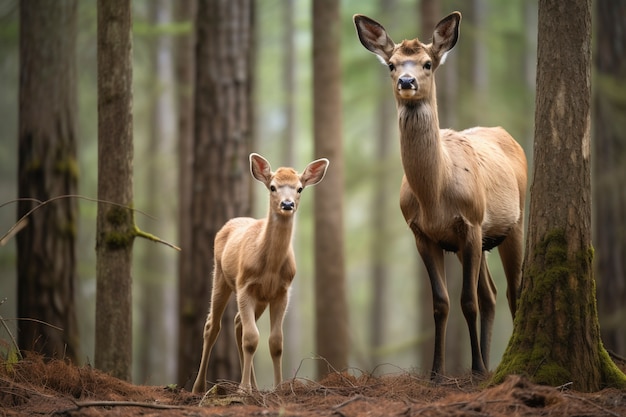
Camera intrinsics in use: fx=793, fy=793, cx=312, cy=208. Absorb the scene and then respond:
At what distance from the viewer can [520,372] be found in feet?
21.9

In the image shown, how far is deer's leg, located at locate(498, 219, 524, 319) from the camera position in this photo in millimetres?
9625

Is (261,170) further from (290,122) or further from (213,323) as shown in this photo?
(290,122)

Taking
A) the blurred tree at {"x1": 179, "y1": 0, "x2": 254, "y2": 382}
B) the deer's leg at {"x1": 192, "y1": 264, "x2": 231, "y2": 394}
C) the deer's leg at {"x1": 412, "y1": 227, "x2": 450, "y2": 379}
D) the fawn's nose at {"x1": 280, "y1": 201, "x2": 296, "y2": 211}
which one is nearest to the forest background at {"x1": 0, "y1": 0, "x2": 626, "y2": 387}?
the blurred tree at {"x1": 179, "y1": 0, "x2": 254, "y2": 382}

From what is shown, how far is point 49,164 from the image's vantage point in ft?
35.4

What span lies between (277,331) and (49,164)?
4.48 metres

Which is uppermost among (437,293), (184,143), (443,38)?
(184,143)

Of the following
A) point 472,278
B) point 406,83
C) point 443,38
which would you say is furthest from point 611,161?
point 406,83

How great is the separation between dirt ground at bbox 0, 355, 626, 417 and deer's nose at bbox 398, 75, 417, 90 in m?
2.85

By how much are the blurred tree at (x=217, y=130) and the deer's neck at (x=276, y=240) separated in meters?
2.83

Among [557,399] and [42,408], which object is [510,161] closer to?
[557,399]

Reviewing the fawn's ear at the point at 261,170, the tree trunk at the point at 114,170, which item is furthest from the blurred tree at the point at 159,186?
the fawn's ear at the point at 261,170

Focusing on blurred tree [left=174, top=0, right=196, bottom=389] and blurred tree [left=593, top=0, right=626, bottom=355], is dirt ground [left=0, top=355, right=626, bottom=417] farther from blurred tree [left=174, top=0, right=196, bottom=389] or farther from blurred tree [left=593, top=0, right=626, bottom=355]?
blurred tree [left=593, top=0, right=626, bottom=355]

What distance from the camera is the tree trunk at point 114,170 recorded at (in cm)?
840

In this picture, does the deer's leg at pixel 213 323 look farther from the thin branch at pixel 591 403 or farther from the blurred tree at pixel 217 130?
the thin branch at pixel 591 403
